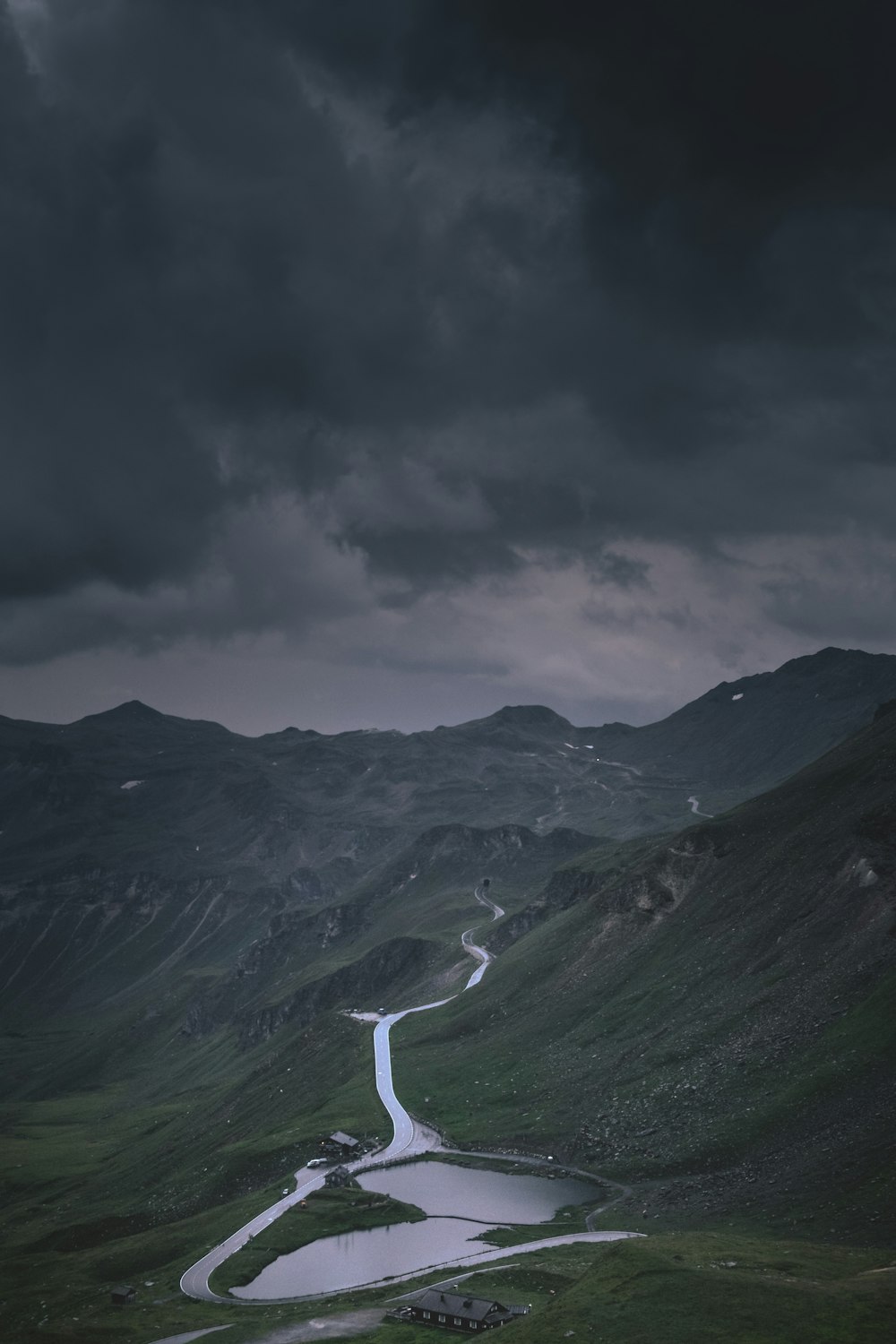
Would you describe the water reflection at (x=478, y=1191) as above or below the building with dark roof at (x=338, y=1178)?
below

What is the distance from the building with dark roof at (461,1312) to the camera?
264 feet

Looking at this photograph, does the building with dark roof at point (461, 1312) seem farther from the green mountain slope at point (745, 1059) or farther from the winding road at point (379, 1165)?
the green mountain slope at point (745, 1059)

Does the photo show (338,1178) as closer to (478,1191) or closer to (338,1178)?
(338,1178)

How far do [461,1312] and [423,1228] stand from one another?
34.2m

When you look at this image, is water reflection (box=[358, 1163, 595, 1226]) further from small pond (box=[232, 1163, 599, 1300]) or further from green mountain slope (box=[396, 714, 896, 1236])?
green mountain slope (box=[396, 714, 896, 1236])

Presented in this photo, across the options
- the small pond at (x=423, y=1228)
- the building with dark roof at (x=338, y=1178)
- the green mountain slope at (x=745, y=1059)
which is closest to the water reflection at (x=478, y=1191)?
the small pond at (x=423, y=1228)

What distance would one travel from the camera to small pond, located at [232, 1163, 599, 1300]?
4026 inches

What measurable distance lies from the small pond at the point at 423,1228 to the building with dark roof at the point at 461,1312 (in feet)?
56.8

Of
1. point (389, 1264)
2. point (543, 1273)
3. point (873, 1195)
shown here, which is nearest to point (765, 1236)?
point (873, 1195)

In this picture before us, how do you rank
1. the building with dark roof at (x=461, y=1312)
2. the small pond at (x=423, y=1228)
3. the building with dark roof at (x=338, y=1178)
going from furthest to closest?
the building with dark roof at (x=338, y=1178), the small pond at (x=423, y=1228), the building with dark roof at (x=461, y=1312)

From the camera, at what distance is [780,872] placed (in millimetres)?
190125

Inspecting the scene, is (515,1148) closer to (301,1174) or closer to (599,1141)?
(599,1141)

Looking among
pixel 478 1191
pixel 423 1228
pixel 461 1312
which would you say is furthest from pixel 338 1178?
pixel 461 1312

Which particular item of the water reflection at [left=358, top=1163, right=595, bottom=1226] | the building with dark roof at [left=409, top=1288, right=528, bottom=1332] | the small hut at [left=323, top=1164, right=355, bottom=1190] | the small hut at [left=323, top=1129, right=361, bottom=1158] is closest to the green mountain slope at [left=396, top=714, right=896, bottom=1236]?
the water reflection at [left=358, top=1163, right=595, bottom=1226]
